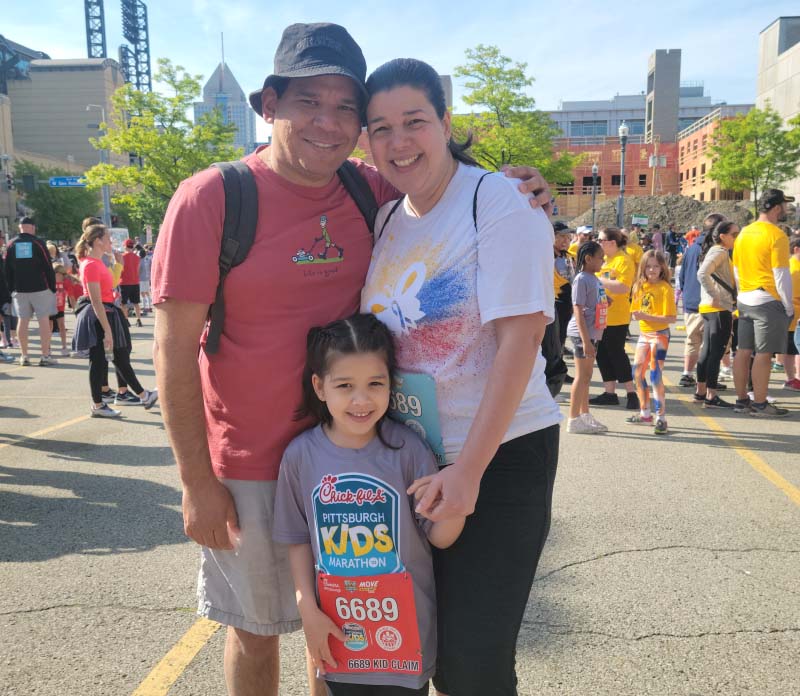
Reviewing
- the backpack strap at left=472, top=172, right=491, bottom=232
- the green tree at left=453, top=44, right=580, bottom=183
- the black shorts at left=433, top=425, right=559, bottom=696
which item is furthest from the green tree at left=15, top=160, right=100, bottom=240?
the black shorts at left=433, top=425, right=559, bottom=696

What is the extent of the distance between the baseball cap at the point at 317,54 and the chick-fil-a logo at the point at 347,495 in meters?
1.18

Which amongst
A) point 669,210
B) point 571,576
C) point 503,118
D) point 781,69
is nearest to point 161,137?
point 503,118

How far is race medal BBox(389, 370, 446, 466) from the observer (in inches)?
73.5

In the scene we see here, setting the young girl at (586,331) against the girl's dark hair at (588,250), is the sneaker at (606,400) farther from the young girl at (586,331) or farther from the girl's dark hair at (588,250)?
the girl's dark hair at (588,250)

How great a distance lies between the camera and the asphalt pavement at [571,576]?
2.74 meters

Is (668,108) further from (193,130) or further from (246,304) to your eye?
(246,304)

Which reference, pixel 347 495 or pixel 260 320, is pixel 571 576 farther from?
pixel 260 320

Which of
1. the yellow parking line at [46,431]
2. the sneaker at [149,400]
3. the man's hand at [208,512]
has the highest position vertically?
the man's hand at [208,512]

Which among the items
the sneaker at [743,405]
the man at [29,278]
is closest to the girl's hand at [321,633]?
the sneaker at [743,405]

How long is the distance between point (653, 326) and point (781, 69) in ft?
163

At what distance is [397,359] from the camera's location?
1943 mm

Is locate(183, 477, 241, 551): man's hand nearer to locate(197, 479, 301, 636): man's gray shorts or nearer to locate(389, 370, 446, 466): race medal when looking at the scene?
locate(197, 479, 301, 636): man's gray shorts

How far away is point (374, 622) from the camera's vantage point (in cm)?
186

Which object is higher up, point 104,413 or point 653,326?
point 653,326
